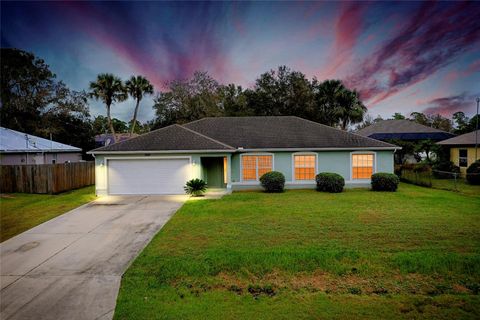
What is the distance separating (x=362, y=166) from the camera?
1728cm

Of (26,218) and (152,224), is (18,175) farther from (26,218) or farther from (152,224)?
(152,224)

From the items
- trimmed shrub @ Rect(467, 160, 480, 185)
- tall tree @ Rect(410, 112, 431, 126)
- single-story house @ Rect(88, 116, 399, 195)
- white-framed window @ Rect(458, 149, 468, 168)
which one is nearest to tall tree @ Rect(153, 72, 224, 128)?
single-story house @ Rect(88, 116, 399, 195)

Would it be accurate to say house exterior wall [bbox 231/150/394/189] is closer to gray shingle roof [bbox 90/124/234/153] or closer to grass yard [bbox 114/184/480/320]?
gray shingle roof [bbox 90/124/234/153]

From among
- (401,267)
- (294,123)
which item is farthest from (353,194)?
(401,267)

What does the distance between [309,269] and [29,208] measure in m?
13.3

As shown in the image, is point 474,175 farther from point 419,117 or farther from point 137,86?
point 419,117

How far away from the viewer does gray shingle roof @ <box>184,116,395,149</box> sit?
679 inches

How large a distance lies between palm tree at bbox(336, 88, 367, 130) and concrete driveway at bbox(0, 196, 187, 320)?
2790 cm

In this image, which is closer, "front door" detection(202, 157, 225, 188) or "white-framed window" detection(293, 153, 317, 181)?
"white-framed window" detection(293, 153, 317, 181)

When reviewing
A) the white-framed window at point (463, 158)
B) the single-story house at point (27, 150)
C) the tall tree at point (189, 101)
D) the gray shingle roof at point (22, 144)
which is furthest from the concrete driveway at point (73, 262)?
the tall tree at point (189, 101)

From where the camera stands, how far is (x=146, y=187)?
1541cm

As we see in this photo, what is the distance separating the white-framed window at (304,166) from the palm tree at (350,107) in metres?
18.1

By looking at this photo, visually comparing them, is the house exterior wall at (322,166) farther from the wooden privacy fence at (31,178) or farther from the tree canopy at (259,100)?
the tree canopy at (259,100)

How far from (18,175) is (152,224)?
12.5 metres
